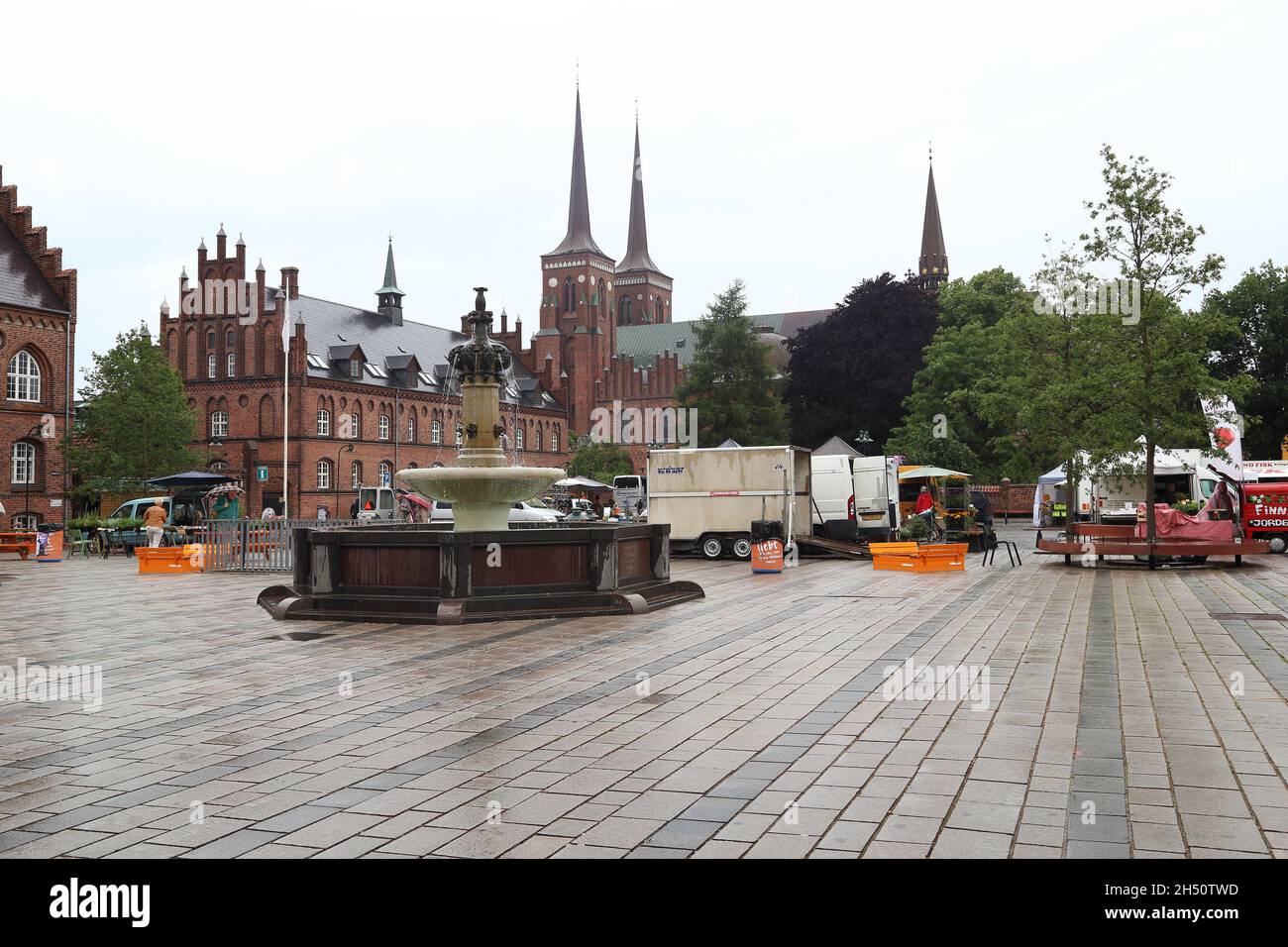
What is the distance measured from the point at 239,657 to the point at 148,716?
284cm

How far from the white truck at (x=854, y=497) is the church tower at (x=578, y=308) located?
65826 mm

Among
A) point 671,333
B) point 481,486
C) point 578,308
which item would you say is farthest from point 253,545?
point 671,333

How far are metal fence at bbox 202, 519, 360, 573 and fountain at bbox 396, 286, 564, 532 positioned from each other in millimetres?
8970

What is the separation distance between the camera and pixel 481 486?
48.8ft

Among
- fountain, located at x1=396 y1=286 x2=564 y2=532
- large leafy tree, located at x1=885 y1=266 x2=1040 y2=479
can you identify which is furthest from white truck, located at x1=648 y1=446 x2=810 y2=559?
large leafy tree, located at x1=885 y1=266 x2=1040 y2=479

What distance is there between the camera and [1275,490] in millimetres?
30047

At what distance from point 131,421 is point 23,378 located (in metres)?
7.14

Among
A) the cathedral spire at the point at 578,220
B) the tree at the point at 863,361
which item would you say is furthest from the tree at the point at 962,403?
the cathedral spire at the point at 578,220

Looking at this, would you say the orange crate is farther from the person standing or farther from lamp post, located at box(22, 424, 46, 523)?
lamp post, located at box(22, 424, 46, 523)

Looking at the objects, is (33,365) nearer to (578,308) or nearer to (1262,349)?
(1262,349)

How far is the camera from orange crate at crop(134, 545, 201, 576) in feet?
76.3

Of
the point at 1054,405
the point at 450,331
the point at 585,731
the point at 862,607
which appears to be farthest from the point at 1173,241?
the point at 450,331

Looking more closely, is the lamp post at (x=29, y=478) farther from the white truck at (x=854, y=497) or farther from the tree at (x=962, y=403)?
the tree at (x=962, y=403)
